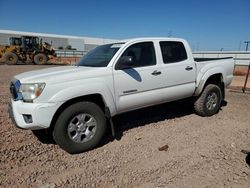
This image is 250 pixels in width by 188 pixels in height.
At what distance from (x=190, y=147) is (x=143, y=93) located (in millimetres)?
1269

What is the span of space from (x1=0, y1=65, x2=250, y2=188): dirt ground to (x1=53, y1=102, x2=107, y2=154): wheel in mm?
175

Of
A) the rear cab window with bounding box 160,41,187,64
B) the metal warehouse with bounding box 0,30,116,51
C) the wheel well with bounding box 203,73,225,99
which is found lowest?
the wheel well with bounding box 203,73,225,99

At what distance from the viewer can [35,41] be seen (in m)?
24.2

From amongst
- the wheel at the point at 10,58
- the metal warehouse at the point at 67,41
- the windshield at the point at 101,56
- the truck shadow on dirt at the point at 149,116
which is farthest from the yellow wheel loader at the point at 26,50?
the metal warehouse at the point at 67,41

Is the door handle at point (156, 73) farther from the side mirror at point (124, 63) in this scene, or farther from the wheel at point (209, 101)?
the wheel at point (209, 101)

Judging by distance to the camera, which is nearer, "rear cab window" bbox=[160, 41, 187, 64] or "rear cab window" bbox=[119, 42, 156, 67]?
"rear cab window" bbox=[119, 42, 156, 67]

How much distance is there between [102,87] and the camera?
388 centimetres

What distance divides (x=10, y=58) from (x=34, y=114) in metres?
22.1

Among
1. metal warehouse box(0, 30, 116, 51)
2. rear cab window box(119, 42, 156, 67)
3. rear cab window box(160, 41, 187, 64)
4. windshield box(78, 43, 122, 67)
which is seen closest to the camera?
windshield box(78, 43, 122, 67)

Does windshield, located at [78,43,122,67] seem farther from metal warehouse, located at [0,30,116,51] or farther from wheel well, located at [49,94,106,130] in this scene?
metal warehouse, located at [0,30,116,51]

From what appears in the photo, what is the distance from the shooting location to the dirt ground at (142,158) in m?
3.09

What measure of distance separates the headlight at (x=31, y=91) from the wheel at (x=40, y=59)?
21.8 m

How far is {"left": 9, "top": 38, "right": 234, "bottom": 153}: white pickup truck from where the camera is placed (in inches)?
137

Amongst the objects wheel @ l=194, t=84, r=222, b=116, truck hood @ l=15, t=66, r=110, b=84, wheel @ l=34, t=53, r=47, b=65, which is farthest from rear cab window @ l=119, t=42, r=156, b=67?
wheel @ l=34, t=53, r=47, b=65
